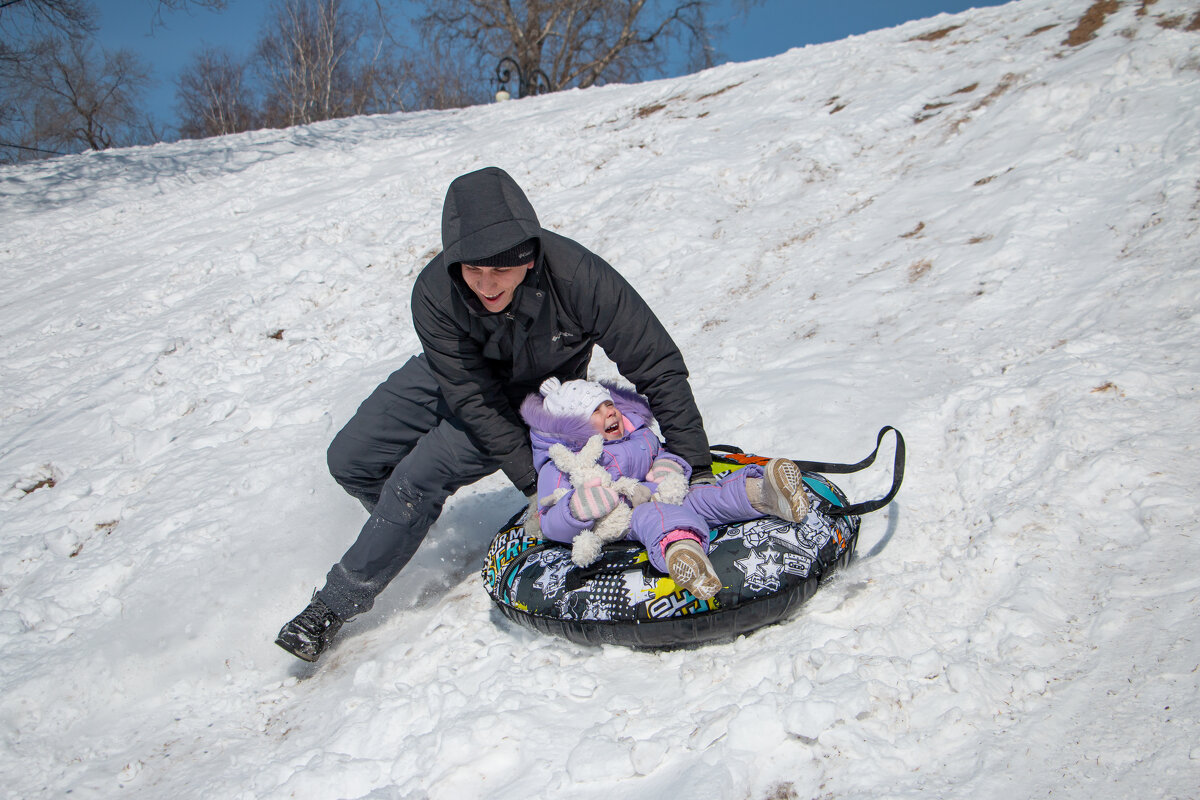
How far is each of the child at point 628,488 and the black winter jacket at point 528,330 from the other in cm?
13

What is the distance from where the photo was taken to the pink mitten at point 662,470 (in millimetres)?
2895

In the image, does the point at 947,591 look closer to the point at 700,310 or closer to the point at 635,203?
the point at 700,310

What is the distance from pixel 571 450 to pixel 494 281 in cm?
79

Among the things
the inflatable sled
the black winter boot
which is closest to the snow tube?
the inflatable sled

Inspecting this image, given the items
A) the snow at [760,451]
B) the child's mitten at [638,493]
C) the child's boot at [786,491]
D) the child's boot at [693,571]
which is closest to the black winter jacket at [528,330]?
the child's mitten at [638,493]

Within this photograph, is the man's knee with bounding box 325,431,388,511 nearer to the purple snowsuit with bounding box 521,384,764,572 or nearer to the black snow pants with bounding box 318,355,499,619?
the black snow pants with bounding box 318,355,499,619

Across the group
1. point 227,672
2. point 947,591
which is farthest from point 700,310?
point 227,672

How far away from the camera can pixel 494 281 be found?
2609mm

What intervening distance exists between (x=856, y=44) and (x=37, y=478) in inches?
371

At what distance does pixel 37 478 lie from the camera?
5086 millimetres

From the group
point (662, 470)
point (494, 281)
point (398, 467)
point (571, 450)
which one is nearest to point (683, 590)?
point (662, 470)

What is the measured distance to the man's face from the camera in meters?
2.58

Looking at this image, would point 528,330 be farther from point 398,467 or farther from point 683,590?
point 683,590

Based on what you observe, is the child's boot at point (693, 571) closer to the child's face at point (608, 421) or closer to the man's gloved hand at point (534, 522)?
the child's face at point (608, 421)
